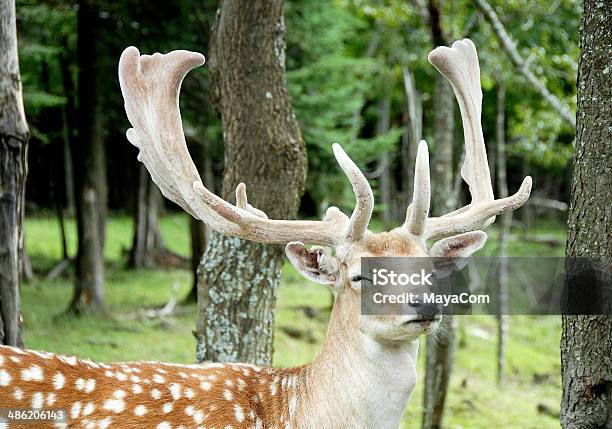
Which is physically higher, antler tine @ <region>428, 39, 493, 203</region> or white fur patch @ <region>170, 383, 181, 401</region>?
antler tine @ <region>428, 39, 493, 203</region>

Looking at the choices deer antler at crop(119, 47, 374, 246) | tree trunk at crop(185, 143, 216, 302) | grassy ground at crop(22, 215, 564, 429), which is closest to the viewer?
deer antler at crop(119, 47, 374, 246)

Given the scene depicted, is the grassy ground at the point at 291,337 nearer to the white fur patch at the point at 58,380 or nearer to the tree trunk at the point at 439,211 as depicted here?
the tree trunk at the point at 439,211

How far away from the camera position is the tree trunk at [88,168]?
37.0 feet

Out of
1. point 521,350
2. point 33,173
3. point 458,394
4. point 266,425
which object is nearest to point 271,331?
point 266,425

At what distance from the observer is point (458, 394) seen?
9734 millimetres

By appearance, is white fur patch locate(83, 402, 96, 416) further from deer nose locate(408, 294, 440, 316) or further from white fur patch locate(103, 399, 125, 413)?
deer nose locate(408, 294, 440, 316)

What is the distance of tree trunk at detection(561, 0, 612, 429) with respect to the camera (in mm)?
3770

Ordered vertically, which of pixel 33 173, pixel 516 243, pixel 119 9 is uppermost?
pixel 119 9

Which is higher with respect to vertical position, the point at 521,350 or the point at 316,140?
the point at 316,140

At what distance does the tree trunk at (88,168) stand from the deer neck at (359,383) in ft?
26.3

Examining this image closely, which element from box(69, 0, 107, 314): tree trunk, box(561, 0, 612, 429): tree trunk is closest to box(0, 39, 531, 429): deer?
box(561, 0, 612, 429): tree trunk

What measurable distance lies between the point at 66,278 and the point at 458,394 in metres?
8.42

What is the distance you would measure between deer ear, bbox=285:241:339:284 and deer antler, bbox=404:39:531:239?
47cm

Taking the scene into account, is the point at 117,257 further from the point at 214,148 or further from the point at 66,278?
the point at 214,148
